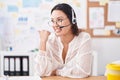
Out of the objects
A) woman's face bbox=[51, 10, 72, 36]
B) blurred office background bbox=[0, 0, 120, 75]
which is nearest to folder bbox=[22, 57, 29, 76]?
blurred office background bbox=[0, 0, 120, 75]

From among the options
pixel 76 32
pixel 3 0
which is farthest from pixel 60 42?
pixel 3 0

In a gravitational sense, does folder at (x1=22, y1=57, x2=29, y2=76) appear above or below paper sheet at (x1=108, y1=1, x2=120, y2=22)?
below

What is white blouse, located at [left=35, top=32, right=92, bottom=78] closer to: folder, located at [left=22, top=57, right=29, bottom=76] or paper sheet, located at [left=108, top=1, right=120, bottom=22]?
folder, located at [left=22, top=57, right=29, bottom=76]

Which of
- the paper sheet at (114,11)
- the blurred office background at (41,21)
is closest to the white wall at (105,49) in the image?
the blurred office background at (41,21)

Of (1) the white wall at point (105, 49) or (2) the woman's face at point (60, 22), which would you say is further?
(1) the white wall at point (105, 49)

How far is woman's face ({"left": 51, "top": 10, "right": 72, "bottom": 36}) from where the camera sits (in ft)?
5.89

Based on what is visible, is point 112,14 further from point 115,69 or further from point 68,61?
point 115,69

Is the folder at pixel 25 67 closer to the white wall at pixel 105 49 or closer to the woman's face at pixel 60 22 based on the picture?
the woman's face at pixel 60 22

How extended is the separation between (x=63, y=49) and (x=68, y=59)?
3.6 inches

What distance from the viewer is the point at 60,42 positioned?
6.15 feet

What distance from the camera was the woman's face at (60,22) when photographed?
5.89ft

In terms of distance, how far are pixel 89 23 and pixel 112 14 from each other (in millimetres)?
310

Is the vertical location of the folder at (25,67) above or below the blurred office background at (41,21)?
below

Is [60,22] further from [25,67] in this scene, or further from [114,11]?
[114,11]
